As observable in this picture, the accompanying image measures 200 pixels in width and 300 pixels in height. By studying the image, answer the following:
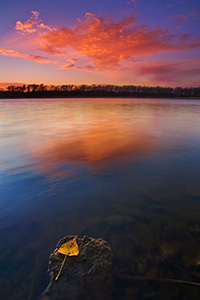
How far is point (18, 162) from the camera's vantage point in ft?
24.1

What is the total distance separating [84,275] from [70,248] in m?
0.42

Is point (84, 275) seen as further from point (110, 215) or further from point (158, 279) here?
point (110, 215)

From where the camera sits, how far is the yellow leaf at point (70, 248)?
250 cm

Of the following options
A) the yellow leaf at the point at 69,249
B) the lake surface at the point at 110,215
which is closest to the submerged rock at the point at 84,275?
the yellow leaf at the point at 69,249

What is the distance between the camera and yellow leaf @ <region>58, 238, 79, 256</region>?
2.50 meters

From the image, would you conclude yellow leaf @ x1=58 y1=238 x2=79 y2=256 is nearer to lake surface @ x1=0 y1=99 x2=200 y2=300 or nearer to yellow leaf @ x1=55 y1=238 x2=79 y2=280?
yellow leaf @ x1=55 y1=238 x2=79 y2=280

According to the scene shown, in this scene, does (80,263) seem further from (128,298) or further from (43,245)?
(43,245)

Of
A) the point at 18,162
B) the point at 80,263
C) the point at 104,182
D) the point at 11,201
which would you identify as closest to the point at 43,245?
the point at 80,263

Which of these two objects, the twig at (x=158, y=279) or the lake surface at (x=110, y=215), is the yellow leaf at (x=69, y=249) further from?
the twig at (x=158, y=279)

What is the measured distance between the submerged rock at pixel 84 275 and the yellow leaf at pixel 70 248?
0.21 feet

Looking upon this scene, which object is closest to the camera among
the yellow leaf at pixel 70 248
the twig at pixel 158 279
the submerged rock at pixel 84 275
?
the submerged rock at pixel 84 275

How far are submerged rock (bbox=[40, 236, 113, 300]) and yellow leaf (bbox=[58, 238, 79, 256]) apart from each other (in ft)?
0.21

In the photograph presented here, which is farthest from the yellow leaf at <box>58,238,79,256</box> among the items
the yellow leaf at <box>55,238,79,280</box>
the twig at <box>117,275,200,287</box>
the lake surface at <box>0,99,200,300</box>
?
the twig at <box>117,275,200,287</box>

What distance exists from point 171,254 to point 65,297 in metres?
1.83
